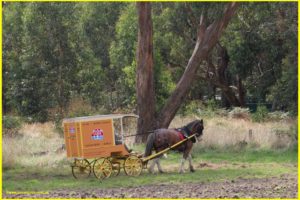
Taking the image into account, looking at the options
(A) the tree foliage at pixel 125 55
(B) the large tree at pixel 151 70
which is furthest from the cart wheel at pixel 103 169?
(A) the tree foliage at pixel 125 55

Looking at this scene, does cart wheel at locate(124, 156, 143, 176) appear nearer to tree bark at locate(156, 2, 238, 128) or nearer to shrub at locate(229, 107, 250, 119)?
tree bark at locate(156, 2, 238, 128)

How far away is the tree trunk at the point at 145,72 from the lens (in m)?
23.6

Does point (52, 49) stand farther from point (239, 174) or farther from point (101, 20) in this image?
point (239, 174)

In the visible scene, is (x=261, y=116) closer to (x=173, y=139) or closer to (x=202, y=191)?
(x=173, y=139)

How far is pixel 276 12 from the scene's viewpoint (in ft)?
128

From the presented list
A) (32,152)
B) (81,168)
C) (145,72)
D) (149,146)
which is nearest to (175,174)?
(149,146)

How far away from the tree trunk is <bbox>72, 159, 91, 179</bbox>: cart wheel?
6993mm

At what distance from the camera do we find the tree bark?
2438cm

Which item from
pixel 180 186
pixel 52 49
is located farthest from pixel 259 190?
pixel 52 49

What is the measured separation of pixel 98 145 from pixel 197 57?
31.7ft

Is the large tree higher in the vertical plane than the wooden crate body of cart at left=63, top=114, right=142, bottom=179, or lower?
higher

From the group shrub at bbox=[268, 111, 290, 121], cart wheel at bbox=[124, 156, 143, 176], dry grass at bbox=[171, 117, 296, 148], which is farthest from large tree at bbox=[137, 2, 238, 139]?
shrub at bbox=[268, 111, 290, 121]

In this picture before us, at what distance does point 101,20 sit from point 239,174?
34.9 meters

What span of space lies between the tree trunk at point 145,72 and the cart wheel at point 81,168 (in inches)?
275
